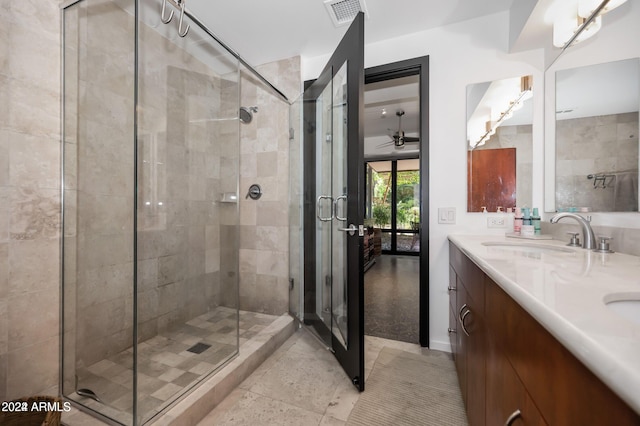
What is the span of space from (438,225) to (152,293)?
7.00ft

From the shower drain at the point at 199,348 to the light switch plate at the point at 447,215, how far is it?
74.2 inches

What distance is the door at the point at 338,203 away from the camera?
62.5 inches

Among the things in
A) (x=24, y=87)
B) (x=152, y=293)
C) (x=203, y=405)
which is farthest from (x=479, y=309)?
(x=24, y=87)

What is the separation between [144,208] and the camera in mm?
1790

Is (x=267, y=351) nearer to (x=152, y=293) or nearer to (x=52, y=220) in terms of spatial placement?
(x=152, y=293)

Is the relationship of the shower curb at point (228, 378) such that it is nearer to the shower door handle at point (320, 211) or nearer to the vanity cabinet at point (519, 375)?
the shower door handle at point (320, 211)

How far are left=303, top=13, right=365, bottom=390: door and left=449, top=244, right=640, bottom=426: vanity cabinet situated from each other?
63 cm

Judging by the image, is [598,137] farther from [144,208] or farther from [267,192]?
[144,208]

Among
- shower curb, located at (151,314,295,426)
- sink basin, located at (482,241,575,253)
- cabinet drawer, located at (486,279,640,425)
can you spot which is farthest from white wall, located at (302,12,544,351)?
cabinet drawer, located at (486,279,640,425)

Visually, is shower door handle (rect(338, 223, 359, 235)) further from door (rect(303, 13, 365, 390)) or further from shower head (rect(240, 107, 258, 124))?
shower head (rect(240, 107, 258, 124))

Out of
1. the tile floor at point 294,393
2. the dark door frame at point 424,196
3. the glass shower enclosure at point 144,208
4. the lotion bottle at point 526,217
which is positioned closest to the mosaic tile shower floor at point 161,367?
the glass shower enclosure at point 144,208

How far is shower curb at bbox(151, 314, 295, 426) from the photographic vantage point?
1262mm

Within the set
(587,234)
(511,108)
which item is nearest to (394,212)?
(511,108)

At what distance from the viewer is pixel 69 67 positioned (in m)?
1.40
